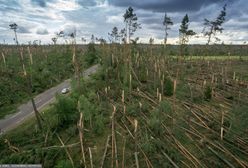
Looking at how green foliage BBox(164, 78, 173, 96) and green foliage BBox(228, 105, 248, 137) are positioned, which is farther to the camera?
green foliage BBox(164, 78, 173, 96)

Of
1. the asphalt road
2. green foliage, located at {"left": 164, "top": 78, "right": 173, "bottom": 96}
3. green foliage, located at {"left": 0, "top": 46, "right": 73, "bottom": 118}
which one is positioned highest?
green foliage, located at {"left": 164, "top": 78, "right": 173, "bottom": 96}

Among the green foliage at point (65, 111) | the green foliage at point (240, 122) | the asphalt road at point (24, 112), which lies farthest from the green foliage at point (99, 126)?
the green foliage at point (240, 122)

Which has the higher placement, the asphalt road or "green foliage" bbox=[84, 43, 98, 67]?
"green foliage" bbox=[84, 43, 98, 67]

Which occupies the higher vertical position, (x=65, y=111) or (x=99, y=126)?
(x=65, y=111)

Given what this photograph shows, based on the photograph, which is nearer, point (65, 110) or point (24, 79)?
point (65, 110)

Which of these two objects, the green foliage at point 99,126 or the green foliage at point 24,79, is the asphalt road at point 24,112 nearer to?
the green foliage at point 24,79

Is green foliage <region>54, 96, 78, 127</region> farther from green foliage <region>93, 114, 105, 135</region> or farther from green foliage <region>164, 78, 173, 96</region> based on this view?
green foliage <region>164, 78, 173, 96</region>


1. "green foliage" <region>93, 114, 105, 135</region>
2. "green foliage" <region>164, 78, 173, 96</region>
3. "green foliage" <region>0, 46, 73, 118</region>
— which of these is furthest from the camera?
"green foliage" <region>0, 46, 73, 118</region>

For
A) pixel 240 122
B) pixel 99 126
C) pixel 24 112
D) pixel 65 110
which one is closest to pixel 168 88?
pixel 99 126

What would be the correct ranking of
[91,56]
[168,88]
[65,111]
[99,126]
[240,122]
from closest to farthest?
[240,122], [99,126], [65,111], [168,88], [91,56]

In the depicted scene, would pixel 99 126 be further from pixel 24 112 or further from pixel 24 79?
pixel 24 79

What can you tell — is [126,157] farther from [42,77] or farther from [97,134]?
[42,77]

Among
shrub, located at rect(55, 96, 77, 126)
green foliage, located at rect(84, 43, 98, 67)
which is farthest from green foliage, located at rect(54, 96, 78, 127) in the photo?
green foliage, located at rect(84, 43, 98, 67)

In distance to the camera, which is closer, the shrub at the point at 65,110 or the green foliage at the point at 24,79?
the shrub at the point at 65,110
